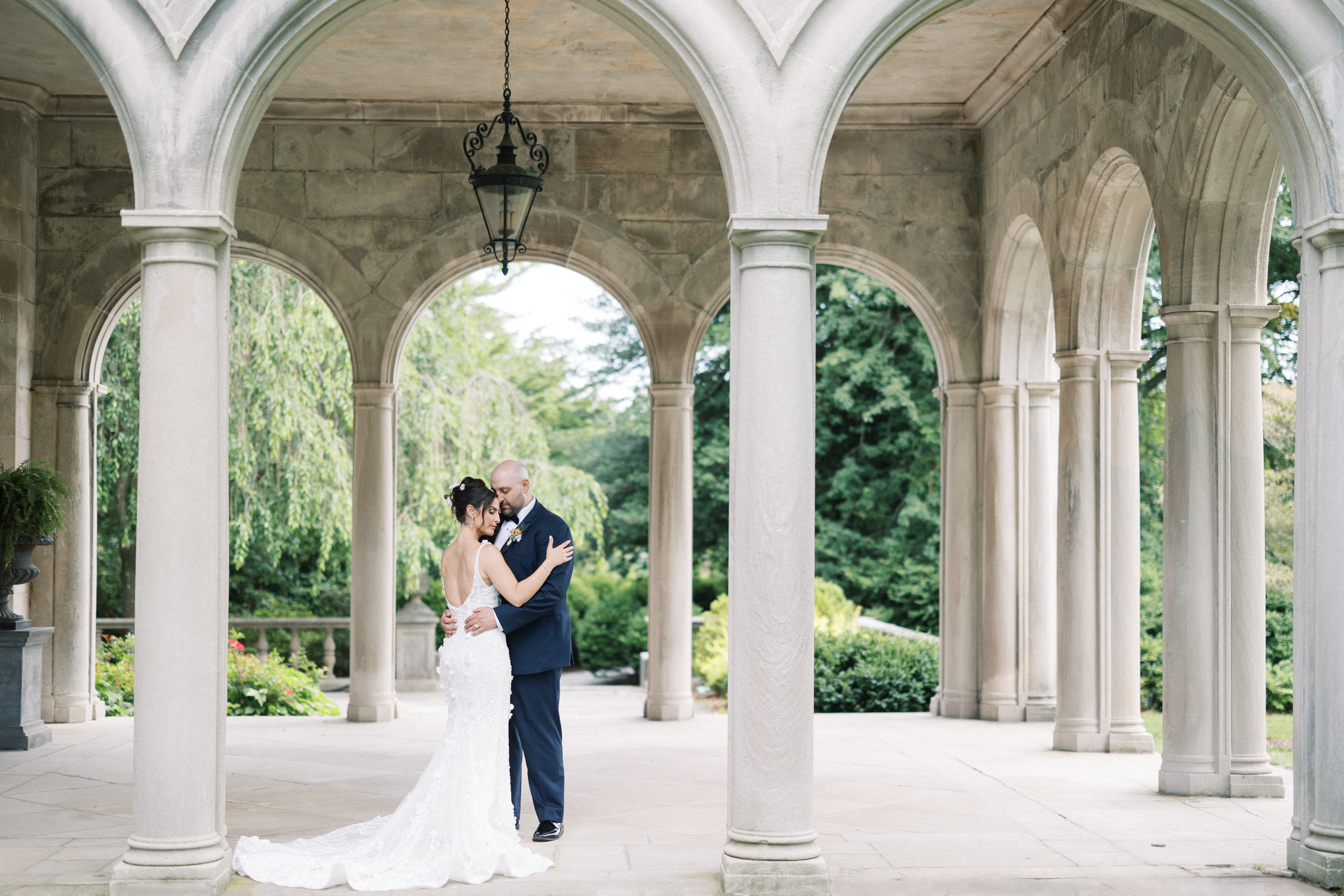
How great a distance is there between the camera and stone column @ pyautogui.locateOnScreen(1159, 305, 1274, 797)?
787cm

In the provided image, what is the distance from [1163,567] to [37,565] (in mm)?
9242

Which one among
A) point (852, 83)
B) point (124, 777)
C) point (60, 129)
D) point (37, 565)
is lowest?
point (124, 777)

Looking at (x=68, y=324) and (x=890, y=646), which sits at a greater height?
(x=68, y=324)

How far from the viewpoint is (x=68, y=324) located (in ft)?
38.3

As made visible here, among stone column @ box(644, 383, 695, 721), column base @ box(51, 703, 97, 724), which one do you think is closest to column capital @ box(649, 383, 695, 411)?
stone column @ box(644, 383, 695, 721)

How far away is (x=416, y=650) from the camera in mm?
16703

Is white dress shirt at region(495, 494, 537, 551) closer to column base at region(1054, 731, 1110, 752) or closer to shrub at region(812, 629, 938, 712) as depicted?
column base at region(1054, 731, 1110, 752)

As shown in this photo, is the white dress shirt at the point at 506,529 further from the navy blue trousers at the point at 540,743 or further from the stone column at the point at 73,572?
the stone column at the point at 73,572

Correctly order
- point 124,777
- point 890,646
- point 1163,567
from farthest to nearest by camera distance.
Answer: point 890,646
point 124,777
point 1163,567

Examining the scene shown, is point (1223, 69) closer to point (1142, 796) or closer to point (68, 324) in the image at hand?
point (1142, 796)

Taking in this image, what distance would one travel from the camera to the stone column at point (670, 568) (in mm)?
11922

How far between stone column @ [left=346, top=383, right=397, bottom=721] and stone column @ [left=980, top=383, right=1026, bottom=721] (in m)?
5.34

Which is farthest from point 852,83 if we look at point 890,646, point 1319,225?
point 890,646

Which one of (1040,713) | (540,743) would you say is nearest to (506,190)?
(540,743)
